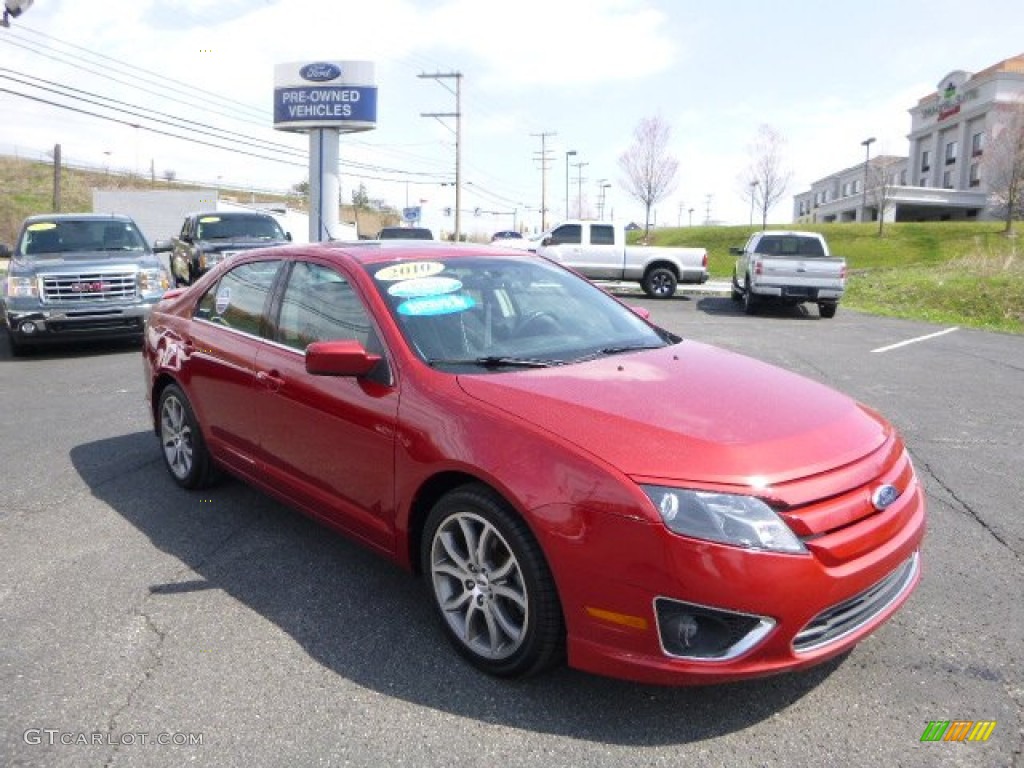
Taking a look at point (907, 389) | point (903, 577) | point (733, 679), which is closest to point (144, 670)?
point (733, 679)

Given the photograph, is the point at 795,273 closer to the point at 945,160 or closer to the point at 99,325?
the point at 99,325

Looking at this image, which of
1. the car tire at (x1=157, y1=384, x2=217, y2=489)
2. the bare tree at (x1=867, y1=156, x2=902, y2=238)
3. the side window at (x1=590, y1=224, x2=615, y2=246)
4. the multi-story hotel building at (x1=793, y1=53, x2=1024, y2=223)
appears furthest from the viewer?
the multi-story hotel building at (x1=793, y1=53, x2=1024, y2=223)

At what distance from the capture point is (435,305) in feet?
11.7

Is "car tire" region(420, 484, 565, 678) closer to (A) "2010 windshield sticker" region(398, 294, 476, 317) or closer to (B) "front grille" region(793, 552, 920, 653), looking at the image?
(B) "front grille" region(793, 552, 920, 653)

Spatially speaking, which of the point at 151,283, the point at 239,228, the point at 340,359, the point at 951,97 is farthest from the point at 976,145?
the point at 340,359

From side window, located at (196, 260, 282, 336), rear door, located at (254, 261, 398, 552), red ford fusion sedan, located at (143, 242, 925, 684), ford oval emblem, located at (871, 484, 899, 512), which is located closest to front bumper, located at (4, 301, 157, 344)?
side window, located at (196, 260, 282, 336)

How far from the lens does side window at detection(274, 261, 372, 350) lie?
362 cm

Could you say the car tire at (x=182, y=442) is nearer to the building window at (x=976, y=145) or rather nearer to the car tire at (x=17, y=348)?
the car tire at (x=17, y=348)

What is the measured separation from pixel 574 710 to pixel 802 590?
34.6 inches

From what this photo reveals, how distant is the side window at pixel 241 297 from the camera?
4.30 meters

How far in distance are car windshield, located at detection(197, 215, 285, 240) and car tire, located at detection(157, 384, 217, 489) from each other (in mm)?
11237

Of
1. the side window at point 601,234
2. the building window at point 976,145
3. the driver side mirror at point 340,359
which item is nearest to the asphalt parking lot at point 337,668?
the driver side mirror at point 340,359

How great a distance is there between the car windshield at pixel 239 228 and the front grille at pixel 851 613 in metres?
14.6

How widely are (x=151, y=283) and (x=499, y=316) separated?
8.57 metres
